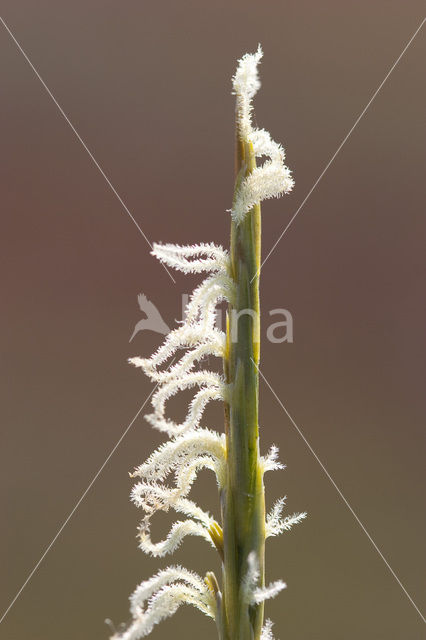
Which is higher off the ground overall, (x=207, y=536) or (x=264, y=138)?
(x=264, y=138)

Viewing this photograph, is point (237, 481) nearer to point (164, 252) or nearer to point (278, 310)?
point (164, 252)

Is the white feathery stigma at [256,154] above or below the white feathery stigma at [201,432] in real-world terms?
above

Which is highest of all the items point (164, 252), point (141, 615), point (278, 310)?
point (278, 310)

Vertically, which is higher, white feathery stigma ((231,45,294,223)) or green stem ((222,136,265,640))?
white feathery stigma ((231,45,294,223))

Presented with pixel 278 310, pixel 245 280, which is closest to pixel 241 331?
pixel 245 280

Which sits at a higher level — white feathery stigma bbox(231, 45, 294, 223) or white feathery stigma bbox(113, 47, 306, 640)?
white feathery stigma bbox(231, 45, 294, 223)

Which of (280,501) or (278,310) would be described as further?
(278,310)

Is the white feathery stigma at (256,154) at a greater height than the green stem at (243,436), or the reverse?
the white feathery stigma at (256,154)

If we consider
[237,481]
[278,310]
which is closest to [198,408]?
[237,481]
